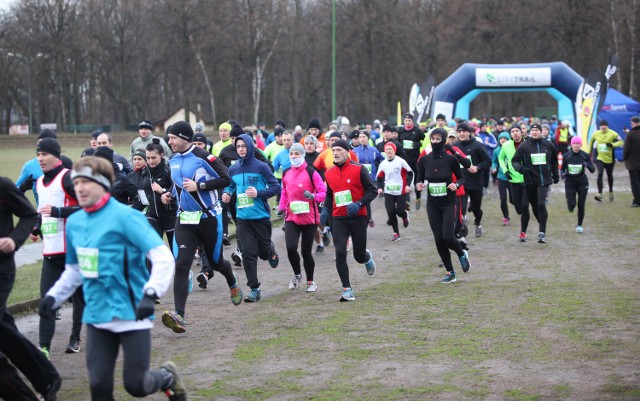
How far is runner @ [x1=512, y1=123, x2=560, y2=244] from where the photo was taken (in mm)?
15688

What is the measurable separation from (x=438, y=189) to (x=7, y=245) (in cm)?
661

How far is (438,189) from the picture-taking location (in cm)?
1212

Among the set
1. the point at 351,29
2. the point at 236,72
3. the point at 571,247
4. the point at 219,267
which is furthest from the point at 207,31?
the point at 219,267

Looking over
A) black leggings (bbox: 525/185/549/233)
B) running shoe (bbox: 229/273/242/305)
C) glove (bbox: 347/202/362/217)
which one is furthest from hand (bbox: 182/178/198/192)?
black leggings (bbox: 525/185/549/233)

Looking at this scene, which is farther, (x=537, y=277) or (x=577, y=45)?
(x=577, y=45)

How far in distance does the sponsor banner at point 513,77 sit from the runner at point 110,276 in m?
34.0

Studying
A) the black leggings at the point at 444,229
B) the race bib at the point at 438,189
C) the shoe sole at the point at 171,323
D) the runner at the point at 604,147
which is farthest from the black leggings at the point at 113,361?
the runner at the point at 604,147

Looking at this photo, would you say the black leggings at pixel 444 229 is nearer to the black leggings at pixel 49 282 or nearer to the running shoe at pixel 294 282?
the running shoe at pixel 294 282

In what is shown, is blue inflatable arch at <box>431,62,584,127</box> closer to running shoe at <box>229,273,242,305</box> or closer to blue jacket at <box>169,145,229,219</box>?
running shoe at <box>229,273,242,305</box>

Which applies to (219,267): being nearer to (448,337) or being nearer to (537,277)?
(448,337)

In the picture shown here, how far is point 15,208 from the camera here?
6.96 metres

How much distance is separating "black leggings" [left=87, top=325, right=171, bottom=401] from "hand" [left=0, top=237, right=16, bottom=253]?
1390 millimetres

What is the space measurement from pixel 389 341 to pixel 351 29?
5806cm

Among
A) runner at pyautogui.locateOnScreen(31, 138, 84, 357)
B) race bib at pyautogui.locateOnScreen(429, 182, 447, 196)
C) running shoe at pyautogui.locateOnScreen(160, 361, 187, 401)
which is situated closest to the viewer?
running shoe at pyautogui.locateOnScreen(160, 361, 187, 401)
